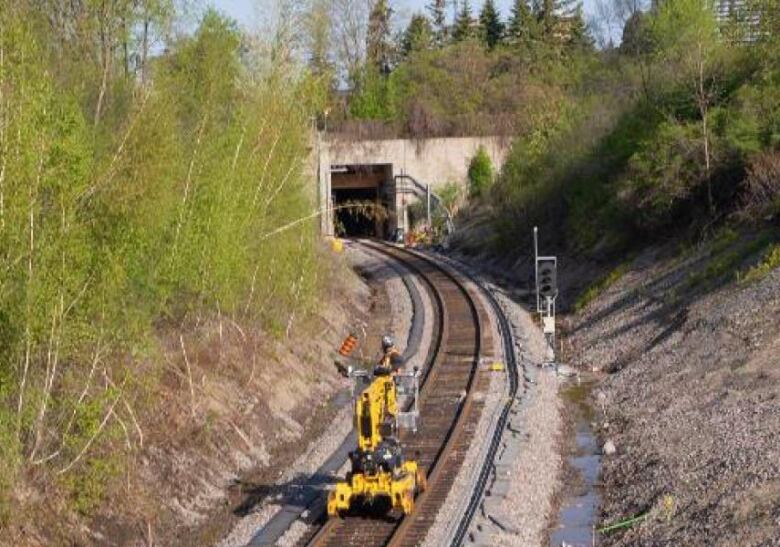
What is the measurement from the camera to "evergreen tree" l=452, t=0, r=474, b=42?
94.3 metres

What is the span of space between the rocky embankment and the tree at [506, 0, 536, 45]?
57.6m

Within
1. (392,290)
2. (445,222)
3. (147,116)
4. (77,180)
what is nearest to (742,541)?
(77,180)

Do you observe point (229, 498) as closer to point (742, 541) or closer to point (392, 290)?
point (742, 541)

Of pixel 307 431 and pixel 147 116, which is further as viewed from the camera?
pixel 307 431

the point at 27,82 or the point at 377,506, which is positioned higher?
the point at 27,82

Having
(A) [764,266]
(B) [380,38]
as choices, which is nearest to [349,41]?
(B) [380,38]

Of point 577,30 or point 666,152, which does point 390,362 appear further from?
point 577,30

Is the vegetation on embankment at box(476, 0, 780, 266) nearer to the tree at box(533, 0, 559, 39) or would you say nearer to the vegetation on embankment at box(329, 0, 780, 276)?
the vegetation on embankment at box(329, 0, 780, 276)

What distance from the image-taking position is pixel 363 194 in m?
70.6

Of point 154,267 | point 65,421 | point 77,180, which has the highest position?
point 77,180

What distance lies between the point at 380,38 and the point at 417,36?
3437mm

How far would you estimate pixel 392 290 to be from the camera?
4178 cm

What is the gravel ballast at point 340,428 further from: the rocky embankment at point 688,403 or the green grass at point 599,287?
the green grass at point 599,287

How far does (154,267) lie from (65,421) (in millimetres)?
3535
